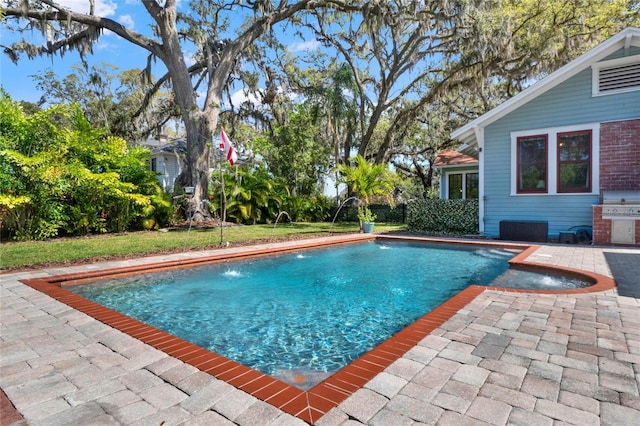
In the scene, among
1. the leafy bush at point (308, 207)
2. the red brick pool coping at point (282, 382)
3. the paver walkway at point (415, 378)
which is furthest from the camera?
the leafy bush at point (308, 207)

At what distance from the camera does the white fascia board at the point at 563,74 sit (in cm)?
796

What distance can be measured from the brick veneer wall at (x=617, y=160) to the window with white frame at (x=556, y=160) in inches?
6.1

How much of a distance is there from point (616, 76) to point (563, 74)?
3.56 feet

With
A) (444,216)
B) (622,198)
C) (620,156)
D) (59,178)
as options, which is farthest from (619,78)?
(59,178)

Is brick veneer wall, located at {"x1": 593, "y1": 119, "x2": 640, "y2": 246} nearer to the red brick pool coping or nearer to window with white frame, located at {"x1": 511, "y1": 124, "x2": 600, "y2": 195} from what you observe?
window with white frame, located at {"x1": 511, "y1": 124, "x2": 600, "y2": 195}

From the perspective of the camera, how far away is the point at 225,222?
1305cm

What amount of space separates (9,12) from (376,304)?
15077 millimetres

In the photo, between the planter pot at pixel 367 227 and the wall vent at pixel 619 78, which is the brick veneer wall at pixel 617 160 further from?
the planter pot at pixel 367 227

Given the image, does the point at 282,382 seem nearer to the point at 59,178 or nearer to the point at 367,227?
the point at 59,178

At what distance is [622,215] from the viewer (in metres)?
7.57

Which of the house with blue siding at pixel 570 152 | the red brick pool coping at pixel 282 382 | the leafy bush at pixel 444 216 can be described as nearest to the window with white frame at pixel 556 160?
the house with blue siding at pixel 570 152

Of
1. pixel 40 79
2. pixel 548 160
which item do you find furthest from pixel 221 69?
pixel 40 79

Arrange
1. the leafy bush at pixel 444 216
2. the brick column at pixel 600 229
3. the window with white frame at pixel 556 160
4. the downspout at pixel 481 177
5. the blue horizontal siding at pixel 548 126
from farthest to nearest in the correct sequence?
the leafy bush at pixel 444 216 < the downspout at pixel 481 177 < the window with white frame at pixel 556 160 < the blue horizontal siding at pixel 548 126 < the brick column at pixel 600 229

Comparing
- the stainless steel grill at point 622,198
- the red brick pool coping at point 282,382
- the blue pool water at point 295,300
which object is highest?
the stainless steel grill at point 622,198
